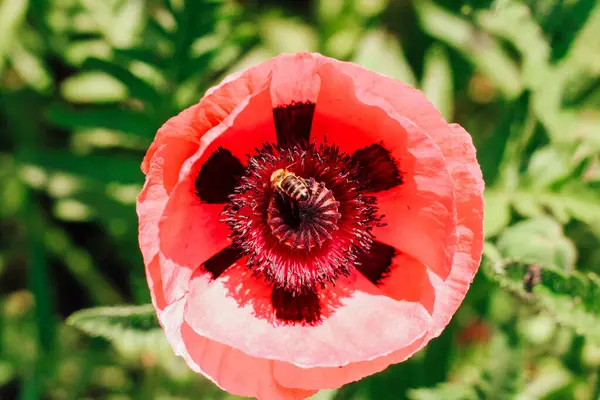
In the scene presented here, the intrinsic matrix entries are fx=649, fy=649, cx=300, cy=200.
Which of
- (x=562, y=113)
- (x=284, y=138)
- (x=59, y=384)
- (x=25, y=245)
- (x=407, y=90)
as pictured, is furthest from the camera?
(x=25, y=245)

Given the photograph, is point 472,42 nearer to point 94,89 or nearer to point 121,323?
point 94,89

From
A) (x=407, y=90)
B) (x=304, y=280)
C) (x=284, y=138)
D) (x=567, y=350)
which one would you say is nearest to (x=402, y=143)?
(x=407, y=90)

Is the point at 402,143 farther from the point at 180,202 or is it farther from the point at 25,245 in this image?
the point at 25,245

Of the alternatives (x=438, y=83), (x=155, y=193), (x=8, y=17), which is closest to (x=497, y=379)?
(x=438, y=83)

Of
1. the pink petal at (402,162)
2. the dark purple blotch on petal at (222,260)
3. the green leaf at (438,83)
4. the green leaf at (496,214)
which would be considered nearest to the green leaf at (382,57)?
the green leaf at (438,83)

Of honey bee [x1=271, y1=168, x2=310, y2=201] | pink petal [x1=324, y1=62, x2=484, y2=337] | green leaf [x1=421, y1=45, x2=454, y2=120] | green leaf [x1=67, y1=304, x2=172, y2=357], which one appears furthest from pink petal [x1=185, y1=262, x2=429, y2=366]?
green leaf [x1=421, y1=45, x2=454, y2=120]

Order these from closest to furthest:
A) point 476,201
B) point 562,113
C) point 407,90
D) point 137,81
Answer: point 407,90 < point 476,201 < point 137,81 < point 562,113

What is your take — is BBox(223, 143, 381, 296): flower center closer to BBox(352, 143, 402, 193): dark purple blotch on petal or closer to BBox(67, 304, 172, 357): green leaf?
BBox(352, 143, 402, 193): dark purple blotch on petal

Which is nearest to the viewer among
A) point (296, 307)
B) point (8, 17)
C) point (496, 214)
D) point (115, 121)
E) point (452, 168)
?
point (452, 168)
